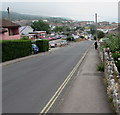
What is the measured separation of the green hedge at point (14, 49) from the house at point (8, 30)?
646 centimetres

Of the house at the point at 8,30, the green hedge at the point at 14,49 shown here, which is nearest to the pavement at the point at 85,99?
the green hedge at the point at 14,49

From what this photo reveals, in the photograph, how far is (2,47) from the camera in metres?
23.5

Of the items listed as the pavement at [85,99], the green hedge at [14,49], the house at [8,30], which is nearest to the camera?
the pavement at [85,99]

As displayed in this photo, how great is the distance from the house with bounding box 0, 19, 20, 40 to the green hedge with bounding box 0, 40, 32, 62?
646cm

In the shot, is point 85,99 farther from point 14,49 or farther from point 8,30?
point 8,30

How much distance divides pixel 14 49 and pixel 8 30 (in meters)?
15.7

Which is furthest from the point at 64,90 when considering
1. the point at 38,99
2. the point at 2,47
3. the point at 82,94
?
the point at 2,47

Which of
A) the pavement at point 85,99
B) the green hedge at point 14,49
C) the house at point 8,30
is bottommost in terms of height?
the pavement at point 85,99

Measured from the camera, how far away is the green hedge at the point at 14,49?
24.1 metres

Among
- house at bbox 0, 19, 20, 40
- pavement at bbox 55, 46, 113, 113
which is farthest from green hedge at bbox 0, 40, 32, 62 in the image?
pavement at bbox 55, 46, 113, 113

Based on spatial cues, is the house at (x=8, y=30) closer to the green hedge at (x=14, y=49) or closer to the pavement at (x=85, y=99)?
the green hedge at (x=14, y=49)

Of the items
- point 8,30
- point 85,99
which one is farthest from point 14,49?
point 85,99

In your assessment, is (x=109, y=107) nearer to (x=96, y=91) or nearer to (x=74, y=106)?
(x=74, y=106)

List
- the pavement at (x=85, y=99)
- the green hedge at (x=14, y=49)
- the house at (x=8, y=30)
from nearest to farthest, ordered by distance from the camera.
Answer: the pavement at (x=85, y=99), the green hedge at (x=14, y=49), the house at (x=8, y=30)
